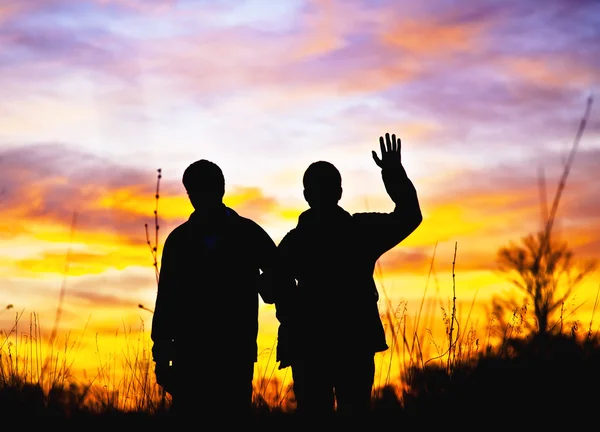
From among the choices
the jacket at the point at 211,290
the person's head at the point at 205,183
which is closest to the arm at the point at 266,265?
the jacket at the point at 211,290

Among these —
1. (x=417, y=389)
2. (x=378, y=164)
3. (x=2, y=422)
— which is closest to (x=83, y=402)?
(x=2, y=422)

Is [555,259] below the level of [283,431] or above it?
above

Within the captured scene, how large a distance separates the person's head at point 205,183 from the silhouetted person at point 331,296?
579mm

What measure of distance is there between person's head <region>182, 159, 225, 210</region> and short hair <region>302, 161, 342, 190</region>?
590 mm

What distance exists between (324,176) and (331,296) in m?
0.78

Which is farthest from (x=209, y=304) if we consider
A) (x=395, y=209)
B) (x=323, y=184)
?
(x=395, y=209)

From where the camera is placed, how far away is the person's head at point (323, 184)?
5.60 meters

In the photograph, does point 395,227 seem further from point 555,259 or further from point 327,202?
point 555,259

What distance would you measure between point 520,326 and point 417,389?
115 centimetres

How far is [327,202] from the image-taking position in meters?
5.64

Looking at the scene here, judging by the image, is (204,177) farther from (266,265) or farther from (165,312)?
(165,312)

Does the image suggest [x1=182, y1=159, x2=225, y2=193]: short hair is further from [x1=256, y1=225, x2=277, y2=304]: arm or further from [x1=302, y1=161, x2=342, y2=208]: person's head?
[x1=302, y1=161, x2=342, y2=208]: person's head

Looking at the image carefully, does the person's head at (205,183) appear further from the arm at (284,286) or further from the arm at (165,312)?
the arm at (284,286)

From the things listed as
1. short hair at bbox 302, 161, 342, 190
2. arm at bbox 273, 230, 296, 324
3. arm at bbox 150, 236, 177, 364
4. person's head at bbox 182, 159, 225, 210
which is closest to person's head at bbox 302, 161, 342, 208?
short hair at bbox 302, 161, 342, 190
